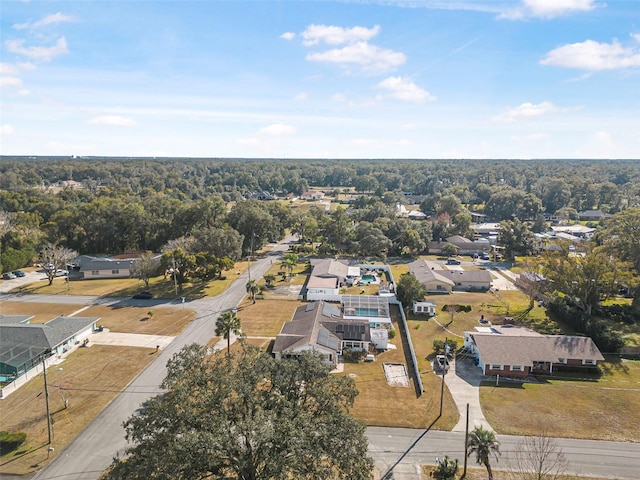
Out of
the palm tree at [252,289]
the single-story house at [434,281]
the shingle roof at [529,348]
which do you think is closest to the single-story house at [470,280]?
the single-story house at [434,281]

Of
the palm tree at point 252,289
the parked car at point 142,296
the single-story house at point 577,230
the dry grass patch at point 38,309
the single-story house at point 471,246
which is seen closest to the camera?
the dry grass patch at point 38,309

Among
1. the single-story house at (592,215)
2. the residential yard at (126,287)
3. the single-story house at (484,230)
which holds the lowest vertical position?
the residential yard at (126,287)

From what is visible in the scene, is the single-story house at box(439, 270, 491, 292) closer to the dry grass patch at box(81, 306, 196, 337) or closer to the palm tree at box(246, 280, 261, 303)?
the palm tree at box(246, 280, 261, 303)

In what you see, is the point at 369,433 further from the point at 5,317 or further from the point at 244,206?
the point at 244,206

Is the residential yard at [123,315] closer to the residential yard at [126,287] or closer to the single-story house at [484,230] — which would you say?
the residential yard at [126,287]

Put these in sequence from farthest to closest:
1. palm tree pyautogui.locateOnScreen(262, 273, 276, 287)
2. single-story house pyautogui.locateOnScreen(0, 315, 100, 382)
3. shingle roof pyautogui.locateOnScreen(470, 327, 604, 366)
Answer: palm tree pyautogui.locateOnScreen(262, 273, 276, 287) → shingle roof pyautogui.locateOnScreen(470, 327, 604, 366) → single-story house pyautogui.locateOnScreen(0, 315, 100, 382)

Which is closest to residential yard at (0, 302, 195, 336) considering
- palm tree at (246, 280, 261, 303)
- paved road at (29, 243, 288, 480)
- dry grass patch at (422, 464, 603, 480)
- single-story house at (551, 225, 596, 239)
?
paved road at (29, 243, 288, 480)
